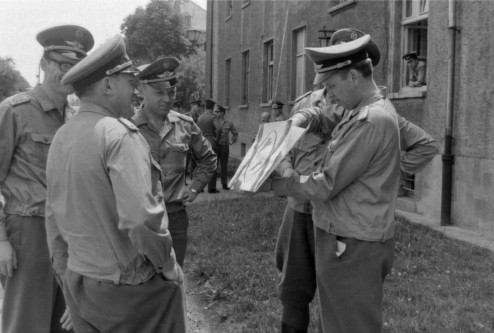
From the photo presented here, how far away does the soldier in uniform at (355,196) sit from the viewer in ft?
9.02

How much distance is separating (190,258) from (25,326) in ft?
12.8

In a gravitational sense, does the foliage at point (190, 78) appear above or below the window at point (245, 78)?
above

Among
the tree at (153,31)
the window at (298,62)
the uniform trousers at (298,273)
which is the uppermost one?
the tree at (153,31)

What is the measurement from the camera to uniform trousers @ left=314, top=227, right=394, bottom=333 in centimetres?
279

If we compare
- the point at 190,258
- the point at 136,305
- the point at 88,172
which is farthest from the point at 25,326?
the point at 190,258

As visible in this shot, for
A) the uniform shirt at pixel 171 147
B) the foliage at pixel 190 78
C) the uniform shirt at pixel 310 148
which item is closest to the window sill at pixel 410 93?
the uniform shirt at pixel 310 148

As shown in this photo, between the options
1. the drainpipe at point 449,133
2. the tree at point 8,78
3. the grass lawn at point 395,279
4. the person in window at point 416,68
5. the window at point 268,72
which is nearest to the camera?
the grass lawn at point 395,279

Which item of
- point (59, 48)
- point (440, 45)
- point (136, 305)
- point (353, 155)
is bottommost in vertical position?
point (136, 305)

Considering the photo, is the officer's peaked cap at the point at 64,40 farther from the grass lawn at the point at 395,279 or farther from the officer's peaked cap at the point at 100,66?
the grass lawn at the point at 395,279

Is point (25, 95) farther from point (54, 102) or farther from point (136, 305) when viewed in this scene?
point (136, 305)

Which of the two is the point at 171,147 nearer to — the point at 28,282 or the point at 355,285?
the point at 28,282

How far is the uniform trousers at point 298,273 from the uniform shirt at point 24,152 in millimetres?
1652

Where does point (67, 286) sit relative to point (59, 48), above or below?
below

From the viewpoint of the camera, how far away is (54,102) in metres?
3.56
